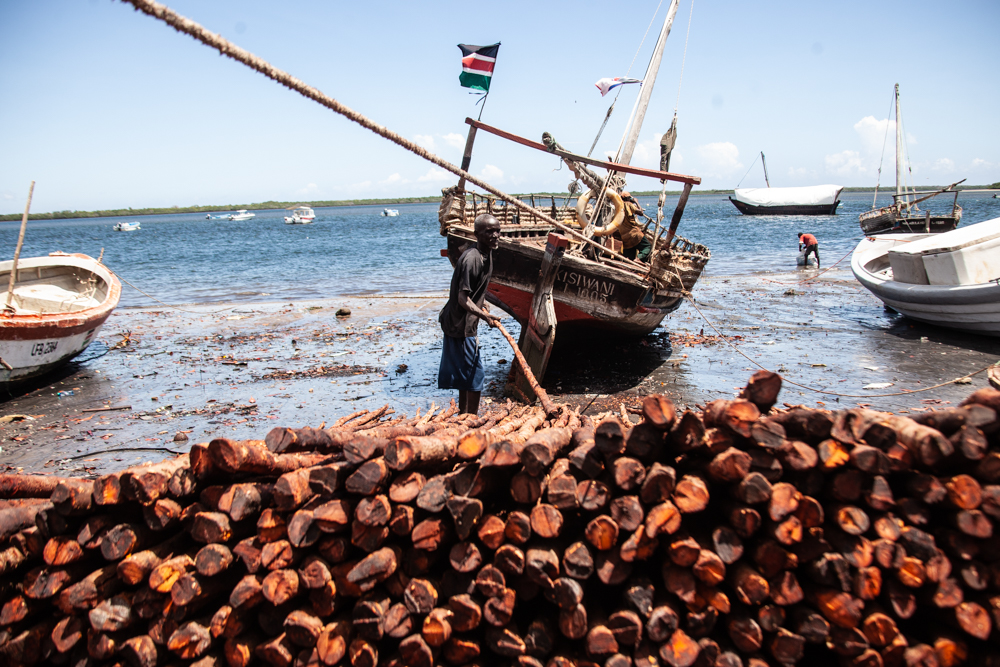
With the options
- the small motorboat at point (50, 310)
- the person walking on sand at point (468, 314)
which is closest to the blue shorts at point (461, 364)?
the person walking on sand at point (468, 314)

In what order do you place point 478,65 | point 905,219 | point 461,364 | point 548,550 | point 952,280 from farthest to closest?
1. point 905,219
2. point 952,280
3. point 478,65
4. point 461,364
5. point 548,550

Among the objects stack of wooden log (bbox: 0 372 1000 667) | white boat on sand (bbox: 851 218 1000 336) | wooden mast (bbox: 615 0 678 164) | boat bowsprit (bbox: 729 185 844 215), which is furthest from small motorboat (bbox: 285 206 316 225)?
stack of wooden log (bbox: 0 372 1000 667)

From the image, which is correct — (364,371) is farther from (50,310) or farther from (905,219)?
(905,219)

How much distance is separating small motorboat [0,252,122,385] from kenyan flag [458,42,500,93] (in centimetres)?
765

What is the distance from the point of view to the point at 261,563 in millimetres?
2676

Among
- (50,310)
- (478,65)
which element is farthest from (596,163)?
(50,310)

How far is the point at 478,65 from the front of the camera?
7.59m

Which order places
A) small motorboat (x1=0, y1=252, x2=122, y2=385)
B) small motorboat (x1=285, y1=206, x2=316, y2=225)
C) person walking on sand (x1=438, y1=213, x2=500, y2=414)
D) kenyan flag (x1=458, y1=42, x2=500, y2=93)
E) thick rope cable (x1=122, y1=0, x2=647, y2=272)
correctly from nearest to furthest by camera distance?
thick rope cable (x1=122, y1=0, x2=647, y2=272)
person walking on sand (x1=438, y1=213, x2=500, y2=414)
kenyan flag (x1=458, y1=42, x2=500, y2=93)
small motorboat (x1=0, y1=252, x2=122, y2=385)
small motorboat (x1=285, y1=206, x2=316, y2=225)

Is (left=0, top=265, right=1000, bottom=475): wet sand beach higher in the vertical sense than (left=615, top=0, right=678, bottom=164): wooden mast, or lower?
lower

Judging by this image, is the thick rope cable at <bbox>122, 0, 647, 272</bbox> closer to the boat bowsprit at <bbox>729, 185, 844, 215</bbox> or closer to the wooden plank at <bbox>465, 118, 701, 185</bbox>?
the wooden plank at <bbox>465, 118, 701, 185</bbox>

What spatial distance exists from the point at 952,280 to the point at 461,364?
33.8 ft

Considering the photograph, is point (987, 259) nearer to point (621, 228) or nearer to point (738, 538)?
point (621, 228)

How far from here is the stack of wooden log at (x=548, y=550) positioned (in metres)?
2.41

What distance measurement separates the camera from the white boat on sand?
10.1 metres
